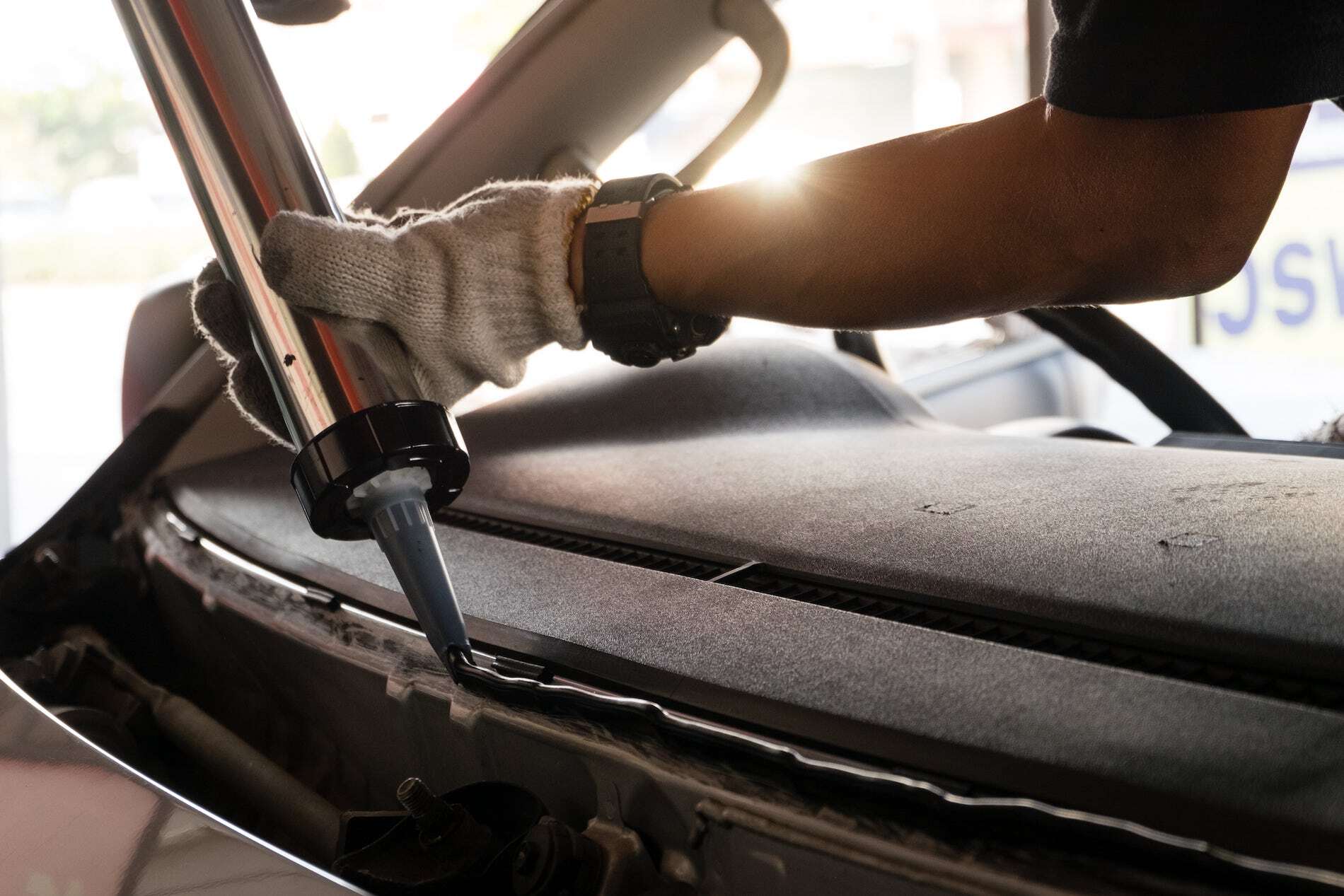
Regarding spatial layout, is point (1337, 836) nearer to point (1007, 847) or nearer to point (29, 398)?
point (1007, 847)

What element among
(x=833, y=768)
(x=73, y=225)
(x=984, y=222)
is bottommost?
(x=73, y=225)

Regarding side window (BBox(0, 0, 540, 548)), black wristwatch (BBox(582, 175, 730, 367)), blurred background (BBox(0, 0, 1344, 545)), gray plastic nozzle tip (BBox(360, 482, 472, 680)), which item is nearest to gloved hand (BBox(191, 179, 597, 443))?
black wristwatch (BBox(582, 175, 730, 367))

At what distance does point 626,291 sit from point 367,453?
0.26 metres

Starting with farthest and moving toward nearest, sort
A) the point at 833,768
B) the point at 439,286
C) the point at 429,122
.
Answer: the point at 429,122 < the point at 439,286 < the point at 833,768

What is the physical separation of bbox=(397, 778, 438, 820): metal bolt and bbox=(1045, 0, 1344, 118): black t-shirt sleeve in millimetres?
521

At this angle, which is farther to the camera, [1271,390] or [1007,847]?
[1271,390]

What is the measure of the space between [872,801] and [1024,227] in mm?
376

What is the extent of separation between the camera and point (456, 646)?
656mm

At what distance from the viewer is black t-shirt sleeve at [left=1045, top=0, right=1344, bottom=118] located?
56cm

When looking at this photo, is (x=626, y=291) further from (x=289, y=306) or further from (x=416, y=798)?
(x=416, y=798)

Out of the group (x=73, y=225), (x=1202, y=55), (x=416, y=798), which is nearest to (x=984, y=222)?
(x=1202, y=55)

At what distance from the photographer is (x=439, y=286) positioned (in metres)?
0.78

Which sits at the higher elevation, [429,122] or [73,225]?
[429,122]

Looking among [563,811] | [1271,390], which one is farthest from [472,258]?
[1271,390]
